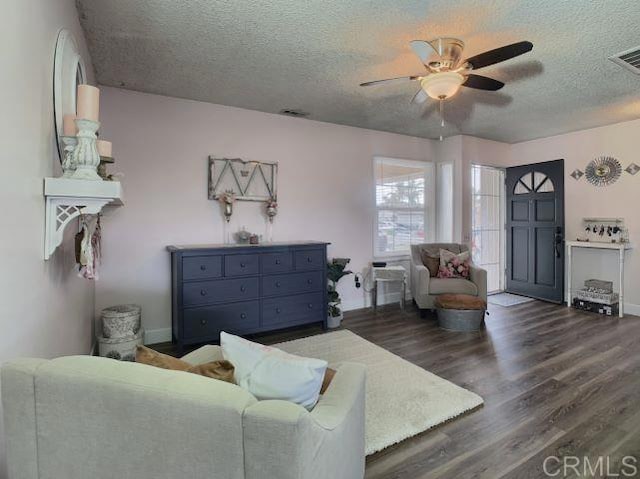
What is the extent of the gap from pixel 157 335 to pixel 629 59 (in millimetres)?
4738

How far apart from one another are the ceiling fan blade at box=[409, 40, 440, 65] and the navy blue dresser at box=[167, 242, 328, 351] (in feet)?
6.93

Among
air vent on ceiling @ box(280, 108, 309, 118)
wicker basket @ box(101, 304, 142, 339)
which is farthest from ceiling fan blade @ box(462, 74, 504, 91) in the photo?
wicker basket @ box(101, 304, 142, 339)

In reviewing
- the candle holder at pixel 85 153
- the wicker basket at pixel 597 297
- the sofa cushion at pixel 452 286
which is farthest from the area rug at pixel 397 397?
the wicker basket at pixel 597 297

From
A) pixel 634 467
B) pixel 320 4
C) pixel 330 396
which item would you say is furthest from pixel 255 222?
pixel 634 467

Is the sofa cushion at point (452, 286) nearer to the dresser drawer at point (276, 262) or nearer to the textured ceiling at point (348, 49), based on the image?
the dresser drawer at point (276, 262)

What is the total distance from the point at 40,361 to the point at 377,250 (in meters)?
4.16

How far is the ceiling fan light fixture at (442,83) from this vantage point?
7.17ft

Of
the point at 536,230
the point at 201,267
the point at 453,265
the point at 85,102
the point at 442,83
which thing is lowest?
the point at 453,265

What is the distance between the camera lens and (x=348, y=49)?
2482 mm

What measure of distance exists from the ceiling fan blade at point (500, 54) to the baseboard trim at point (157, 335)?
351 centimetres

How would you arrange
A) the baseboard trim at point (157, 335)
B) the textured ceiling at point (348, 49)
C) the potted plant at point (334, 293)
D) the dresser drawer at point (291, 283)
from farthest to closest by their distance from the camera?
1. the potted plant at point (334, 293)
2. the dresser drawer at point (291, 283)
3. the baseboard trim at point (157, 335)
4. the textured ceiling at point (348, 49)

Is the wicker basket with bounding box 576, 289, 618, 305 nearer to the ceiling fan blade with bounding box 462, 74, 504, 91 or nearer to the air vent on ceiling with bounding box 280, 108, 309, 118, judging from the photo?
the ceiling fan blade with bounding box 462, 74, 504, 91

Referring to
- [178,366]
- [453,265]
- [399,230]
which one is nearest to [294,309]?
[453,265]

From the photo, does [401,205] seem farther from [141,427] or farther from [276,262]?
[141,427]
